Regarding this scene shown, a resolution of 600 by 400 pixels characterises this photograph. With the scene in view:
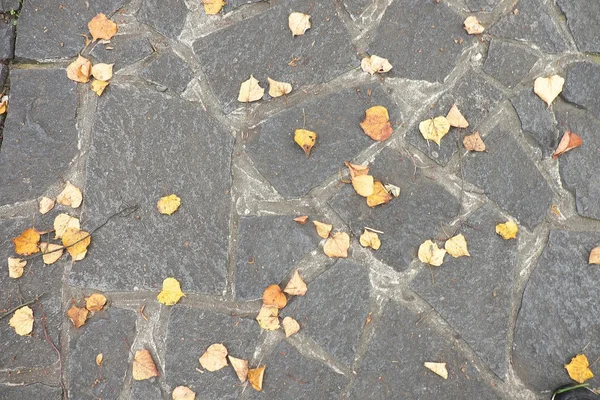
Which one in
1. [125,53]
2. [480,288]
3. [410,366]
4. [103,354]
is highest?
[125,53]

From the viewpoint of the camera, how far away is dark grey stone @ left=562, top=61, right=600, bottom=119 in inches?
102

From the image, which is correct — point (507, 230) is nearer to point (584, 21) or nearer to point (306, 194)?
point (306, 194)

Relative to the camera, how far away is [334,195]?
8.18 ft

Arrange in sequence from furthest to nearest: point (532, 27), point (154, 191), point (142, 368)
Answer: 1. point (532, 27)
2. point (154, 191)
3. point (142, 368)

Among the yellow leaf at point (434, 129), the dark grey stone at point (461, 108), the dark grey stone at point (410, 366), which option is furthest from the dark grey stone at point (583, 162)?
the dark grey stone at point (410, 366)

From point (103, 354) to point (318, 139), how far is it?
4.66 feet

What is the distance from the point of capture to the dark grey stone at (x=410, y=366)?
2430 millimetres

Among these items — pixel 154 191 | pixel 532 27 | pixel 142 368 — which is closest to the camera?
pixel 142 368

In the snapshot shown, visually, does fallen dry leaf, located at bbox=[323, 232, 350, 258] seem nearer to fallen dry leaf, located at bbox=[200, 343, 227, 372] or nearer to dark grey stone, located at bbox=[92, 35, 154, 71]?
fallen dry leaf, located at bbox=[200, 343, 227, 372]

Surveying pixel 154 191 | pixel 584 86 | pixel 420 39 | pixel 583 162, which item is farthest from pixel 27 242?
pixel 584 86

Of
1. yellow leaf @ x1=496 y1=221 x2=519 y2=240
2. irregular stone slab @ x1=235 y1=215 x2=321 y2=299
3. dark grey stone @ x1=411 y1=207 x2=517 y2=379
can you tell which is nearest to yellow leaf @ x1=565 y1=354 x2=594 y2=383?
dark grey stone @ x1=411 y1=207 x2=517 y2=379

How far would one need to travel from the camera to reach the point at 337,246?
2.45m

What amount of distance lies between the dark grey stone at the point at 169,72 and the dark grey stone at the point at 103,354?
1.10 metres

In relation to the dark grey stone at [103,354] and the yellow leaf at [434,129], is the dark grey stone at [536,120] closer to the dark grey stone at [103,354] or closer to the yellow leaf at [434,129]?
the yellow leaf at [434,129]
